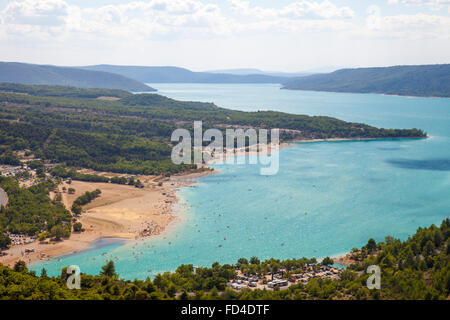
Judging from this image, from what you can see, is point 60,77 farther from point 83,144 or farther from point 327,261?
point 327,261

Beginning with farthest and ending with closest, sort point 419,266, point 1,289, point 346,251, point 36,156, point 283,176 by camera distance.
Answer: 1. point 36,156
2. point 283,176
3. point 346,251
4. point 419,266
5. point 1,289

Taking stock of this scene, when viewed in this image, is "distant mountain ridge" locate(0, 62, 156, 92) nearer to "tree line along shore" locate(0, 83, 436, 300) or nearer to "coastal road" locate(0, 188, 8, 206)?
"tree line along shore" locate(0, 83, 436, 300)

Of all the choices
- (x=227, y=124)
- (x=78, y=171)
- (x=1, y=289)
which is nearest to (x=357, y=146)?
(x=227, y=124)

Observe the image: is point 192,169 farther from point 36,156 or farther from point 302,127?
point 302,127

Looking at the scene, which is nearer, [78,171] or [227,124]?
[78,171]

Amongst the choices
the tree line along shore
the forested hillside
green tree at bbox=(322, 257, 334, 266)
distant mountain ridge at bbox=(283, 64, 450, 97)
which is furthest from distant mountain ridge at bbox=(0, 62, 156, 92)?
green tree at bbox=(322, 257, 334, 266)

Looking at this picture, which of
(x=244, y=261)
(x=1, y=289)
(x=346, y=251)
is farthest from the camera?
(x=346, y=251)

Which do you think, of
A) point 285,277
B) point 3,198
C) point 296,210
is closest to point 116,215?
point 3,198

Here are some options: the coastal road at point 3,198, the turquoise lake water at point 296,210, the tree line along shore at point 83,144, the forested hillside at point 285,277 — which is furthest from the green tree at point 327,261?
the coastal road at point 3,198
